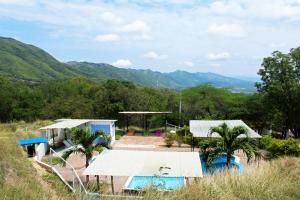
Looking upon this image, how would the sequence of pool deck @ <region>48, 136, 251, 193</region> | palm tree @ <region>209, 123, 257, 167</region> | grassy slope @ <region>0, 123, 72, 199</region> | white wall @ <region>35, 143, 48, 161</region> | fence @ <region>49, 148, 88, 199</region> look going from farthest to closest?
white wall @ <region>35, 143, 48, 161</region> < pool deck @ <region>48, 136, 251, 193</region> < palm tree @ <region>209, 123, 257, 167</region> < fence @ <region>49, 148, 88, 199</region> < grassy slope @ <region>0, 123, 72, 199</region>

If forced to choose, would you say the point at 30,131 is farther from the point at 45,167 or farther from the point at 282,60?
the point at 282,60

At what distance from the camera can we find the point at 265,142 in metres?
25.0

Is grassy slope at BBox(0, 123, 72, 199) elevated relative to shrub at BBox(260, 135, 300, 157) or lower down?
elevated

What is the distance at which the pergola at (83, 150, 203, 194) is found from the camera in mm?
12008

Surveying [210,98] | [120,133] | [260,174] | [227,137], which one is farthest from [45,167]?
[210,98]

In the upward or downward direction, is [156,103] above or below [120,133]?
above

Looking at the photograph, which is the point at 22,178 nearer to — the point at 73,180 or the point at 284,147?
the point at 73,180

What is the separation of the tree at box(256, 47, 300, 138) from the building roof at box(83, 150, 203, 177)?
1877 cm

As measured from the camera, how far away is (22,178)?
10.7 metres

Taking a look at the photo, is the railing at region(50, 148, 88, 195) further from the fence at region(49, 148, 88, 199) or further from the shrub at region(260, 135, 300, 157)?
the shrub at region(260, 135, 300, 157)

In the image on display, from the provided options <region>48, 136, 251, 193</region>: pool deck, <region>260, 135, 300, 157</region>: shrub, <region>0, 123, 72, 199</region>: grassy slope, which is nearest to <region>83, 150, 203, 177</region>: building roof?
<region>48, 136, 251, 193</region>: pool deck

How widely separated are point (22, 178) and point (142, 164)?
433 centimetres

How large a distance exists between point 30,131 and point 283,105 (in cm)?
2132

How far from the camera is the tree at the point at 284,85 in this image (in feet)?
102
